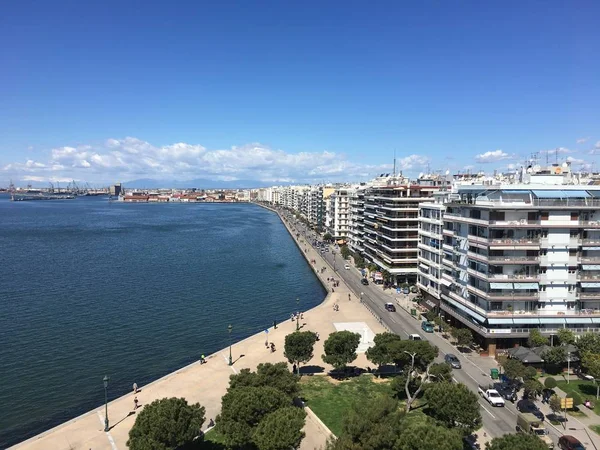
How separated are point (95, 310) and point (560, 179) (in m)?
50.7

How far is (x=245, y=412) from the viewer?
21.4 m

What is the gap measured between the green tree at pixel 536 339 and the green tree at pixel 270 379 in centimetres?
1949

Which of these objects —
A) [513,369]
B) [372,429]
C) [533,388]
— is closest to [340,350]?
[513,369]

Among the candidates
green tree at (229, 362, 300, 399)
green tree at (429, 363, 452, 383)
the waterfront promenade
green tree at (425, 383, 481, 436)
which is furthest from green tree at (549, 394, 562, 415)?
green tree at (229, 362, 300, 399)

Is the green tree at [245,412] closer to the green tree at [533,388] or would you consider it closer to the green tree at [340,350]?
the green tree at [340,350]

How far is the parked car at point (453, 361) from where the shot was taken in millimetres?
34656

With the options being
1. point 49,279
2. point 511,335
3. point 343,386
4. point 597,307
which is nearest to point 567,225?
point 597,307

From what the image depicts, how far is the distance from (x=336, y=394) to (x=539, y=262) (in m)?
18.9

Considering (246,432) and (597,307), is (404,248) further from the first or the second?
(246,432)

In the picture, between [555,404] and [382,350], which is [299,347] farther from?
[555,404]

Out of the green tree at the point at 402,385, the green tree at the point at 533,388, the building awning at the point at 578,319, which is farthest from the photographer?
the building awning at the point at 578,319

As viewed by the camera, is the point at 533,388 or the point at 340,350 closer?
the point at 533,388

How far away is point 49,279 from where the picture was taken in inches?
2763

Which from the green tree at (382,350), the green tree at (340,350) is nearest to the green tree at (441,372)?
the green tree at (382,350)
